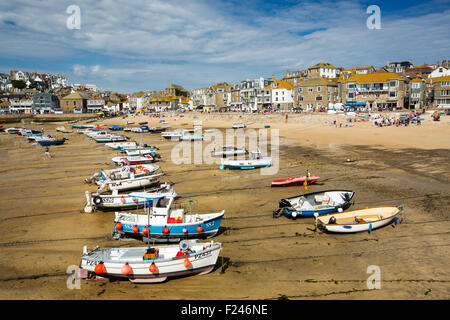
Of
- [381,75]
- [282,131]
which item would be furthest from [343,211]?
[381,75]

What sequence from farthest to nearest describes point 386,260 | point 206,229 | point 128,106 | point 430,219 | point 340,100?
point 128,106 → point 340,100 → point 430,219 → point 206,229 → point 386,260

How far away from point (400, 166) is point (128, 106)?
181 m

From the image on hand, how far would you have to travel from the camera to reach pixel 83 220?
1669cm

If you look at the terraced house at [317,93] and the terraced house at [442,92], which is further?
the terraced house at [317,93]

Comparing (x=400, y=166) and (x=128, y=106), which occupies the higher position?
(x=128, y=106)

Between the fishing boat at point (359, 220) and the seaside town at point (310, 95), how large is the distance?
59.0 m

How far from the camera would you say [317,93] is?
85.8 meters

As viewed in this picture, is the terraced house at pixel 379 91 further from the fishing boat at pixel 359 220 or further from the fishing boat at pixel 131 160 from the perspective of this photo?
the fishing boat at pixel 359 220

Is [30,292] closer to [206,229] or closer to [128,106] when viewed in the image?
[206,229]

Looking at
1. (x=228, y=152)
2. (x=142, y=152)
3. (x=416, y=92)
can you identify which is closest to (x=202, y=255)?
(x=228, y=152)

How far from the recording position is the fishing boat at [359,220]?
46.5 ft

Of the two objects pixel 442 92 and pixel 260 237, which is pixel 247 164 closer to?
pixel 260 237

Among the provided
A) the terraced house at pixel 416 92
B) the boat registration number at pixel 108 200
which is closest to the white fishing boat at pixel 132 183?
the boat registration number at pixel 108 200

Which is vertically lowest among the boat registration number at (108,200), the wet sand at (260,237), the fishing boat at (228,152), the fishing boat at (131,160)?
the wet sand at (260,237)
